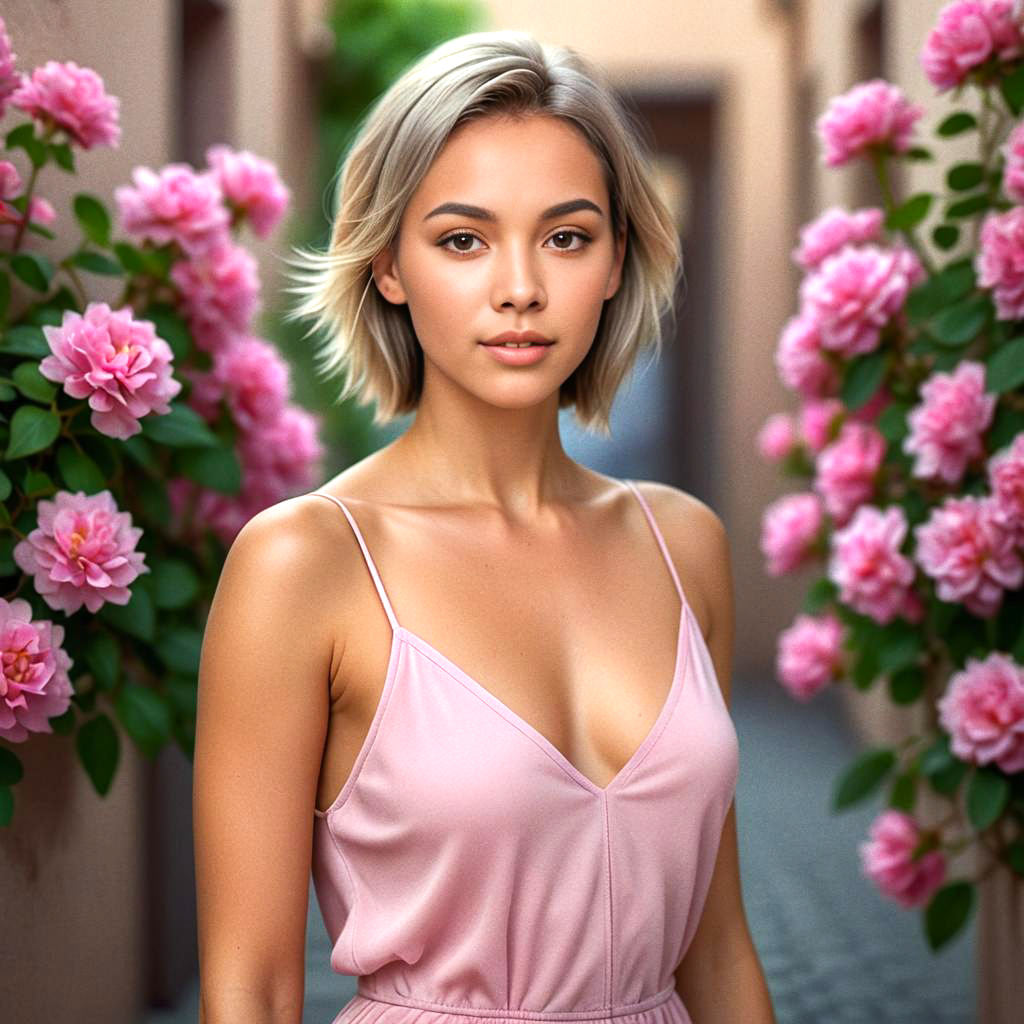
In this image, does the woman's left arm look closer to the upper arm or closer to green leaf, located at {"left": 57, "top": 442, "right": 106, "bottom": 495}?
the upper arm

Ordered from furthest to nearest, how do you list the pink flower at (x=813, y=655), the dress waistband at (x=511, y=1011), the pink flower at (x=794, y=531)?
the pink flower at (x=794, y=531)
the pink flower at (x=813, y=655)
the dress waistband at (x=511, y=1011)

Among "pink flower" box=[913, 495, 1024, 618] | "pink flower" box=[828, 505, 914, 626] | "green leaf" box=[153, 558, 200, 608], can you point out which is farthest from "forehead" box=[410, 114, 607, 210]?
"pink flower" box=[828, 505, 914, 626]

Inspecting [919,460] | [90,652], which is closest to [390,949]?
[90,652]

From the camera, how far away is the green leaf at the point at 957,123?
2.70m

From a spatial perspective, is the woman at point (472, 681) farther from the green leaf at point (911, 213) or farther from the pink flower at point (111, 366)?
the green leaf at point (911, 213)

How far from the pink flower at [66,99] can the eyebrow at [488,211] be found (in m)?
0.79

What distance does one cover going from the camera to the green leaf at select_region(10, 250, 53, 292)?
2162 mm

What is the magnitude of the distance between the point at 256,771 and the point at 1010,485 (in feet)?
4.65

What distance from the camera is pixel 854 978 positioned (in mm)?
4188

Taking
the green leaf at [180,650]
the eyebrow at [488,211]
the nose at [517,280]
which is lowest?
the green leaf at [180,650]

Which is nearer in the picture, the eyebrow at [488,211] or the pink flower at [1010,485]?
the eyebrow at [488,211]

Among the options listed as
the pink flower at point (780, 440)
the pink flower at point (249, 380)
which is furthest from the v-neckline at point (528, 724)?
the pink flower at point (780, 440)

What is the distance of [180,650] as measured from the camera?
2.40 m

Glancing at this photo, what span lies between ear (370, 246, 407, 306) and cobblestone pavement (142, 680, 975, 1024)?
→ 7.09 feet
